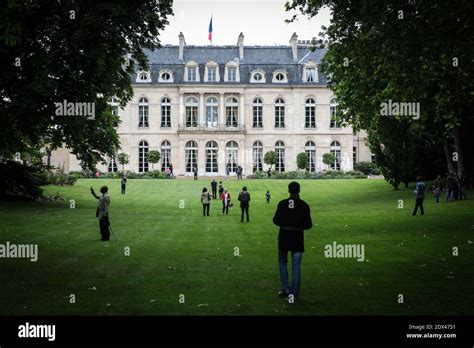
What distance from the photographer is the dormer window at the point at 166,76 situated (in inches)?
2734

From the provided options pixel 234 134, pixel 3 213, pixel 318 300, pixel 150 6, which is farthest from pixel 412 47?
pixel 234 134

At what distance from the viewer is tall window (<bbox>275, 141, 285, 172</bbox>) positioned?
70.0 meters

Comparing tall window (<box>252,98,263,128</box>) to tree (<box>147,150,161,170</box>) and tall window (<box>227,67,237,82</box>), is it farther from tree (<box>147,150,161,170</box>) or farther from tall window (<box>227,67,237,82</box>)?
tree (<box>147,150,161,170</box>)

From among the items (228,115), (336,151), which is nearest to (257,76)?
(228,115)

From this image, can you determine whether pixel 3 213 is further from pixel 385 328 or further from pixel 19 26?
pixel 385 328

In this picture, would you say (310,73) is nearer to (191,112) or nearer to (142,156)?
(191,112)

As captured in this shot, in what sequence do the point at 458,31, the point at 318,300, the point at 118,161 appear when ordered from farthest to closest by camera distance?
1. the point at 118,161
2. the point at 458,31
3. the point at 318,300

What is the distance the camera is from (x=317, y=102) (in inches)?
2778

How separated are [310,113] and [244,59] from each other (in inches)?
352

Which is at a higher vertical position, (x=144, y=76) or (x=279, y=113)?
(x=144, y=76)

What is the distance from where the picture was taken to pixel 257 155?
230 ft

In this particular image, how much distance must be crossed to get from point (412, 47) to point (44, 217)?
15.2 m

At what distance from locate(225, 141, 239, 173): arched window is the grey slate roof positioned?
251 inches

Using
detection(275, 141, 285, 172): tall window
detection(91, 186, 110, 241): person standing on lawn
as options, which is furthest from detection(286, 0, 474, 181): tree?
detection(275, 141, 285, 172): tall window
